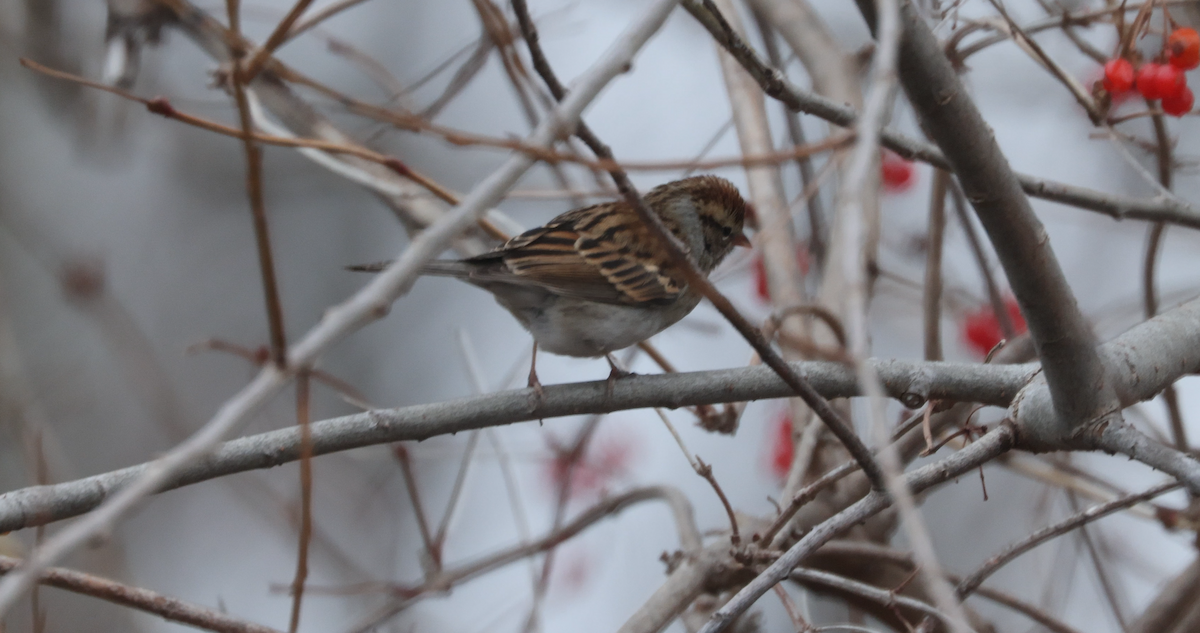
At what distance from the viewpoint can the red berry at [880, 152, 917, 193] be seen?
170 inches

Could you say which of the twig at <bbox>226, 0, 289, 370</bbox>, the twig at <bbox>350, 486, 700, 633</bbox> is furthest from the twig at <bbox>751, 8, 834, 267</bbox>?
the twig at <bbox>226, 0, 289, 370</bbox>

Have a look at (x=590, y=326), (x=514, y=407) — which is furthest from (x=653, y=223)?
(x=590, y=326)

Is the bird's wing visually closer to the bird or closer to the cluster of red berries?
the bird

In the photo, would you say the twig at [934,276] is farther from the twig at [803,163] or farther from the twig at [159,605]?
the twig at [159,605]

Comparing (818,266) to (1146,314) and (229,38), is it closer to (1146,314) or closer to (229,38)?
(1146,314)

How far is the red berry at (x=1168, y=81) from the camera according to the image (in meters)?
2.50

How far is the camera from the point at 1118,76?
2508 millimetres

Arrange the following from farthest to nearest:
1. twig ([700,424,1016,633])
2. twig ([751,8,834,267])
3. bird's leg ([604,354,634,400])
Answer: twig ([751,8,834,267]) < bird's leg ([604,354,634,400]) < twig ([700,424,1016,633])

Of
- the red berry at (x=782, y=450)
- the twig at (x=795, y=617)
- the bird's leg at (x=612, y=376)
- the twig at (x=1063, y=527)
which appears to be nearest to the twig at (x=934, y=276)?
the red berry at (x=782, y=450)

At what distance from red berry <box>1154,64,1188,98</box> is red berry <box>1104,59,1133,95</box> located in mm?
65

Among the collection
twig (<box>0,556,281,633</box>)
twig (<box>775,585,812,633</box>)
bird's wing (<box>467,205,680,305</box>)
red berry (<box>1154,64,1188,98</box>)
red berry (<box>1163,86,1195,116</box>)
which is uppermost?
bird's wing (<box>467,205,680,305</box>)

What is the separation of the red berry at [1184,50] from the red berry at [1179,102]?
7cm

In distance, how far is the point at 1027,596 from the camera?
620 cm

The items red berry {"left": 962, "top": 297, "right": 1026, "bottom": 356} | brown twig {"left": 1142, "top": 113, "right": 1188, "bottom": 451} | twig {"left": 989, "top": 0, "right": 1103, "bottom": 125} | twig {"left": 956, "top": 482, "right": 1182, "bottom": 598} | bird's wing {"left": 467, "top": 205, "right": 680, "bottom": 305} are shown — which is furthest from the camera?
red berry {"left": 962, "top": 297, "right": 1026, "bottom": 356}
